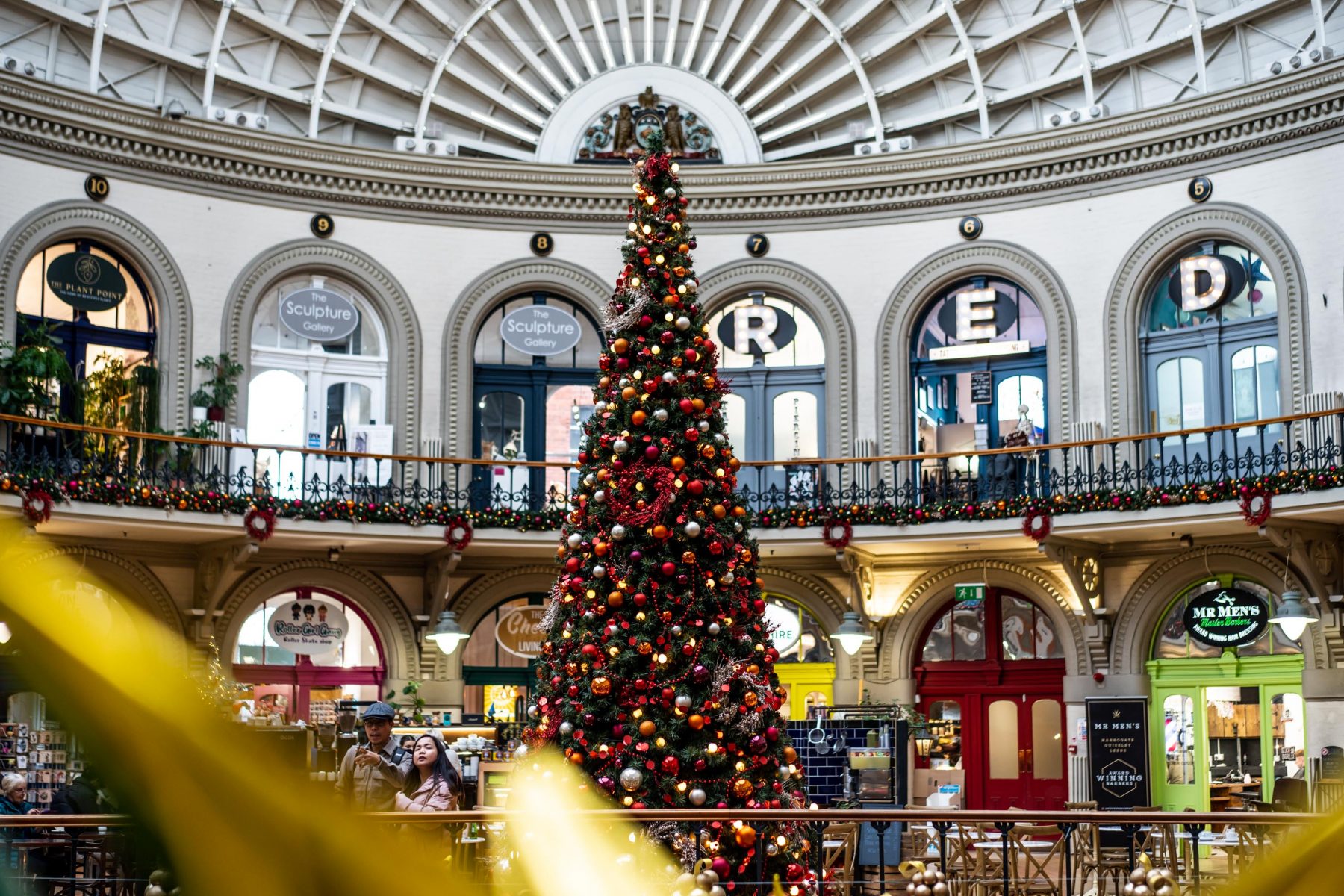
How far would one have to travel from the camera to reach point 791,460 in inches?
809

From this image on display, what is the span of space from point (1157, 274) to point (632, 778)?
12.6 meters

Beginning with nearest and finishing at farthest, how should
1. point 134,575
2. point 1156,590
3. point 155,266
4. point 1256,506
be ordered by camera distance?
point 1256,506
point 134,575
point 1156,590
point 155,266

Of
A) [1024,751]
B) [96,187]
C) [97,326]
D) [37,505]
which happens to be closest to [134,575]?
[37,505]

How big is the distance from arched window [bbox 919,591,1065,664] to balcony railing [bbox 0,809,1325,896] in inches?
110

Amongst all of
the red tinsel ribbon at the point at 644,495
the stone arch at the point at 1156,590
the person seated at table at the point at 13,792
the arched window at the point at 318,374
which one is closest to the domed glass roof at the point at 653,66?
the arched window at the point at 318,374

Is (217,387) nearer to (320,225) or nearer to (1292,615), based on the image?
(320,225)

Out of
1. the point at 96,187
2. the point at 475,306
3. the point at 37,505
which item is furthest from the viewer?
the point at 475,306

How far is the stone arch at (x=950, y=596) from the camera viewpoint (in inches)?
782

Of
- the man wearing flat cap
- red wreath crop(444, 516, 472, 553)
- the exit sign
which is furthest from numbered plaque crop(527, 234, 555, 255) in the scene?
the man wearing flat cap

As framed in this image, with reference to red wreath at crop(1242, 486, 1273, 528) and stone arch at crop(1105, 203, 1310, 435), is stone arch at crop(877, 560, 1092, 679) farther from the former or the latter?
red wreath at crop(1242, 486, 1273, 528)

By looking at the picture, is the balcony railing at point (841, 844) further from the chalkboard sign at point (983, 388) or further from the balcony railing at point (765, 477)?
the chalkboard sign at point (983, 388)

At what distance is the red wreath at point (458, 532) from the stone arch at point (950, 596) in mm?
5687

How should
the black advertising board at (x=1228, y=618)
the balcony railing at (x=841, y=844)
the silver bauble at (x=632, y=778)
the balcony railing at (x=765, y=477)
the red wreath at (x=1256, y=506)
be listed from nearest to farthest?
1. the balcony railing at (x=841, y=844)
2. the silver bauble at (x=632, y=778)
3. the red wreath at (x=1256, y=506)
4. the balcony railing at (x=765, y=477)
5. the black advertising board at (x=1228, y=618)

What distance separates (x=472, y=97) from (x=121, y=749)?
2244 cm
